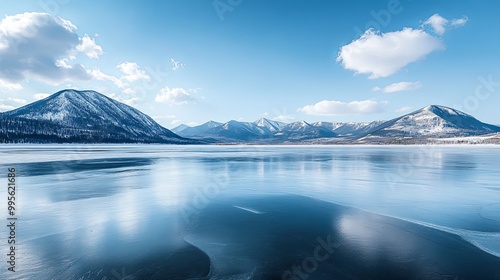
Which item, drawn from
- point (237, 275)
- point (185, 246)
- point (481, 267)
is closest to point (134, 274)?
point (185, 246)

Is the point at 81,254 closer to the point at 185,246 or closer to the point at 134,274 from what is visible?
the point at 134,274

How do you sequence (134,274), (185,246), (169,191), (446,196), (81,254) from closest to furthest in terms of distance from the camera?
(134,274) → (81,254) → (185,246) → (446,196) → (169,191)

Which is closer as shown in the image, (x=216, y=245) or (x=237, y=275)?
(x=237, y=275)

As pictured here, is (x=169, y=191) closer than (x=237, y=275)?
No

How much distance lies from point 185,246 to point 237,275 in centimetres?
263

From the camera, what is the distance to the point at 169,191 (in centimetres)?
1833

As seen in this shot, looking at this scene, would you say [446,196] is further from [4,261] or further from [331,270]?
[4,261]

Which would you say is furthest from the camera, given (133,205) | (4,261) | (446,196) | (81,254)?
(446,196)

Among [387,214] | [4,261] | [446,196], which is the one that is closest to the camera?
[4,261]

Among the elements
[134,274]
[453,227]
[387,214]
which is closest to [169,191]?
[134,274]

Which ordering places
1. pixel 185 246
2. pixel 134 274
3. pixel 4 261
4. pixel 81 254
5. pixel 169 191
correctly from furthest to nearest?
pixel 169 191 < pixel 185 246 < pixel 81 254 < pixel 4 261 < pixel 134 274

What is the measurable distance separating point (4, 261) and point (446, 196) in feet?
70.1

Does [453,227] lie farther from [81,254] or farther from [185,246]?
[81,254]

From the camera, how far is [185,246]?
8.77 m
